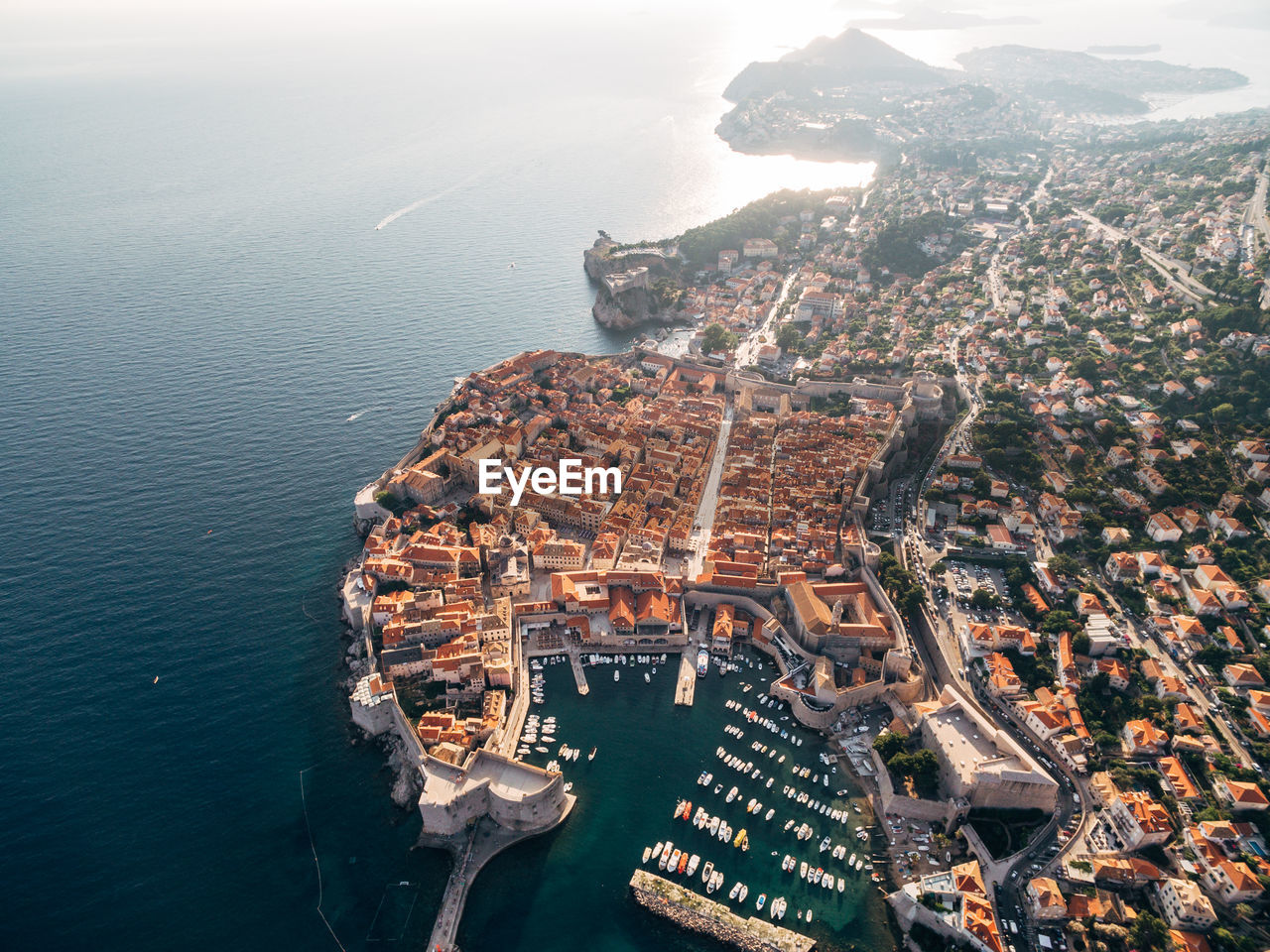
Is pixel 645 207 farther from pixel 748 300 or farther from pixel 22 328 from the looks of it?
pixel 22 328

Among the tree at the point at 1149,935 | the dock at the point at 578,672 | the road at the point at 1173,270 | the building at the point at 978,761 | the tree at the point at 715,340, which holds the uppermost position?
the road at the point at 1173,270

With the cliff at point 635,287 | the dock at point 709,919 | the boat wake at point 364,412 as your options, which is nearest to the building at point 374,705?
the dock at point 709,919

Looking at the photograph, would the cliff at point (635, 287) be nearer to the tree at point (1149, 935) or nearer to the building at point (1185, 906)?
the building at point (1185, 906)

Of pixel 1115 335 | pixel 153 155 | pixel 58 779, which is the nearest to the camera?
pixel 58 779

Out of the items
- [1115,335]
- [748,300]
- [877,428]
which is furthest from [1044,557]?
[748,300]

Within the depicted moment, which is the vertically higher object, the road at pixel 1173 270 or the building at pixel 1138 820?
the road at pixel 1173 270

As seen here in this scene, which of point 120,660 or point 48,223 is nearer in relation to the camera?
point 120,660
